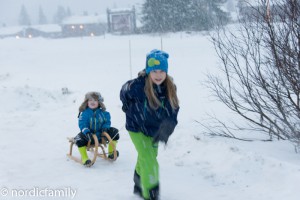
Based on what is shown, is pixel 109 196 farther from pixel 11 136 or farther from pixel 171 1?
pixel 171 1

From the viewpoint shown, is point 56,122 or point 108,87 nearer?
point 56,122

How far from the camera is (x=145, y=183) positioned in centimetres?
444

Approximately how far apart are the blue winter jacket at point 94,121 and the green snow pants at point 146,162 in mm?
2199

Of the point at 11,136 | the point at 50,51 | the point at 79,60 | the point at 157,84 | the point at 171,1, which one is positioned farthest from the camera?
the point at 171,1

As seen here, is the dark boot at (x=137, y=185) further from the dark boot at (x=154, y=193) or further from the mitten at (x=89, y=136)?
the mitten at (x=89, y=136)

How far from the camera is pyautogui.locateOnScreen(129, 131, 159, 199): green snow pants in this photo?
4414mm

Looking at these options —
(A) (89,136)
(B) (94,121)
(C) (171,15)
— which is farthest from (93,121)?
(C) (171,15)

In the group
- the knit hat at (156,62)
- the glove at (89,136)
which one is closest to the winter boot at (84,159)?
the glove at (89,136)

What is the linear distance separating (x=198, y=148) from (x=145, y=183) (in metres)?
2.34

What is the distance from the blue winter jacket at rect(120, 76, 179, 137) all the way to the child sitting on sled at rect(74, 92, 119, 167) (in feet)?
7.14

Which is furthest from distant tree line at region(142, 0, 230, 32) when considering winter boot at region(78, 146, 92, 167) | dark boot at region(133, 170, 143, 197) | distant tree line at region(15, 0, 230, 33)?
dark boot at region(133, 170, 143, 197)

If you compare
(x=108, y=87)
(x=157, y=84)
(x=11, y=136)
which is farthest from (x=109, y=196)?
(x=108, y=87)

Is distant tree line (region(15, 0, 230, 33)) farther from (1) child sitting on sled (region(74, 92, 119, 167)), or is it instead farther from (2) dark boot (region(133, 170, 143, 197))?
(2) dark boot (region(133, 170, 143, 197))

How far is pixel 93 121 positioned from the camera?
664 cm
